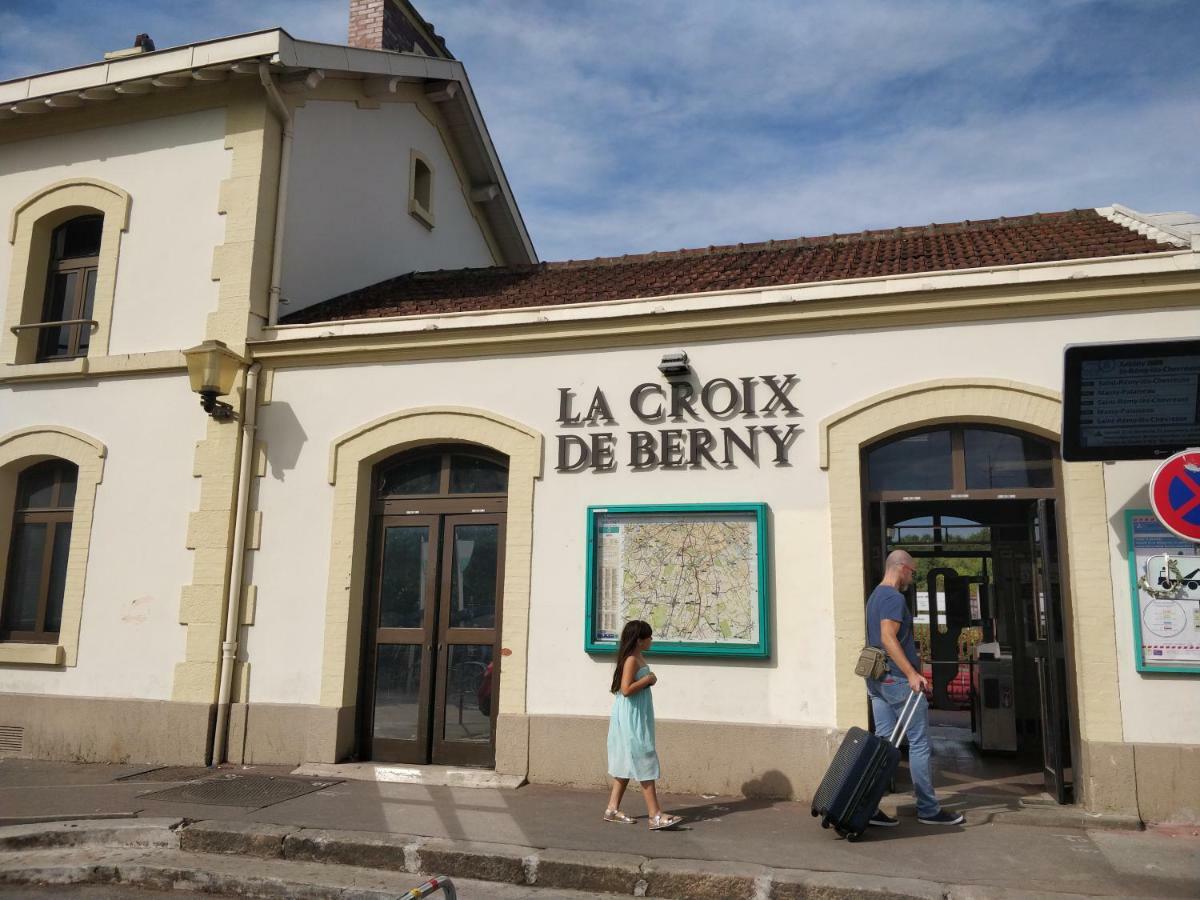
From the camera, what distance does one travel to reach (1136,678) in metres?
6.65

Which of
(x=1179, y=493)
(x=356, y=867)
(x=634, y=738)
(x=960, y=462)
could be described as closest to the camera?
(x=1179, y=493)

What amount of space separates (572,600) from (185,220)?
18.7 ft

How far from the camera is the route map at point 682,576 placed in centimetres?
750

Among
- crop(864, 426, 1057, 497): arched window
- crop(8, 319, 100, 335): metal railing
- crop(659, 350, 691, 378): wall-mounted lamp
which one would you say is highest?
crop(8, 319, 100, 335): metal railing

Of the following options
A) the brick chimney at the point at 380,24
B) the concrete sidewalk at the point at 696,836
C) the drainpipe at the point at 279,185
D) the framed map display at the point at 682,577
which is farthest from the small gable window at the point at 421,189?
the concrete sidewalk at the point at 696,836

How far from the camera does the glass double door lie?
8.34 metres

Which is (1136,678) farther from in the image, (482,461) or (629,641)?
(482,461)

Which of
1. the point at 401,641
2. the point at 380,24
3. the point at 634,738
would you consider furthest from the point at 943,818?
the point at 380,24

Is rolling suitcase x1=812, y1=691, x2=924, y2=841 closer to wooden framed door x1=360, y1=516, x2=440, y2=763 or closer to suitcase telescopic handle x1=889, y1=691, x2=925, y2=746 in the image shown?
suitcase telescopic handle x1=889, y1=691, x2=925, y2=746

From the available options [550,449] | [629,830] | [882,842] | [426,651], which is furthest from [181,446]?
[882,842]

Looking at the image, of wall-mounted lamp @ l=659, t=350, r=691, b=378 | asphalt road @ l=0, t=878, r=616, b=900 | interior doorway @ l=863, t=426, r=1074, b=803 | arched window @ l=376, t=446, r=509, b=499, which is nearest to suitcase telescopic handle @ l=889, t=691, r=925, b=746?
interior doorway @ l=863, t=426, r=1074, b=803

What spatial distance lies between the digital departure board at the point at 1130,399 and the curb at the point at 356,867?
2517 millimetres

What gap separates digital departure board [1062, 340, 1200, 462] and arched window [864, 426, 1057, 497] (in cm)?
168

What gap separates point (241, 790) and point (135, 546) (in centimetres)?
293
